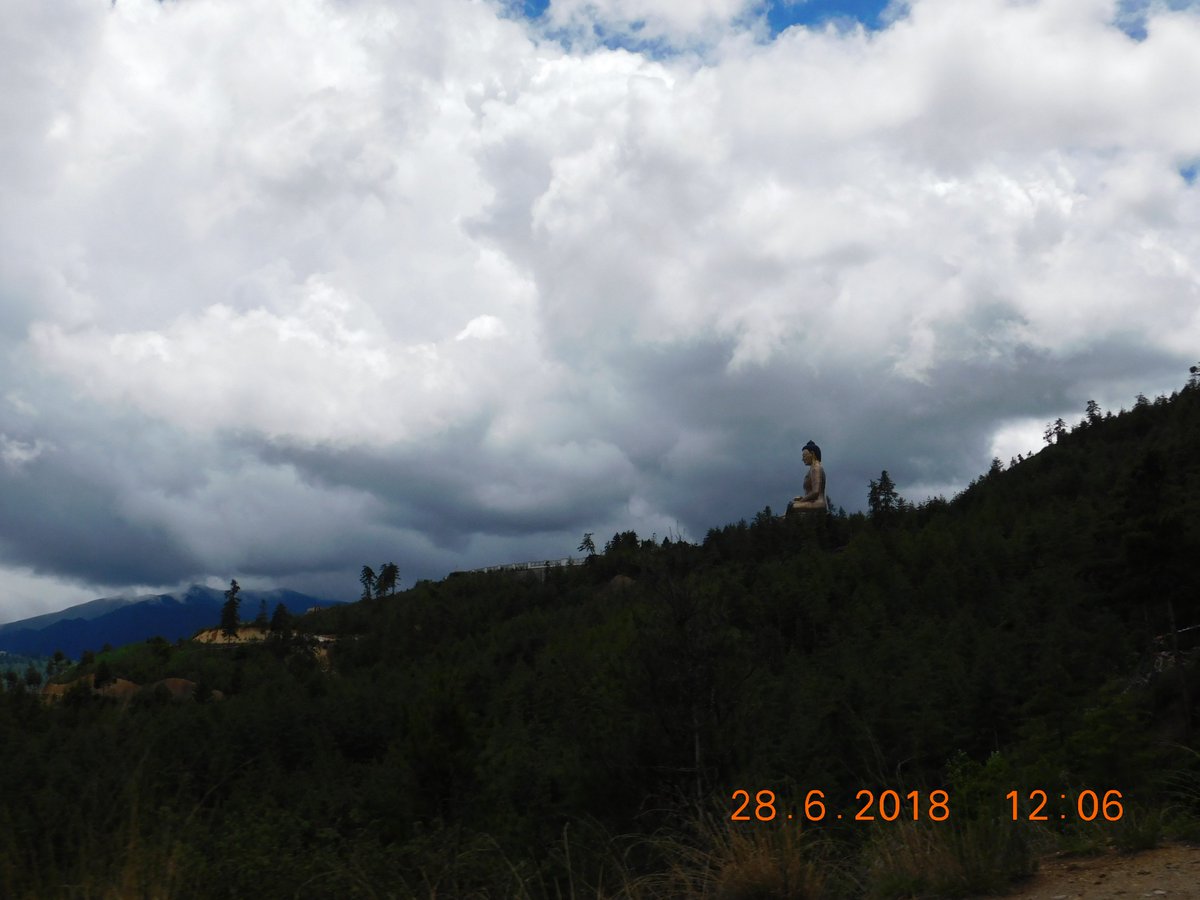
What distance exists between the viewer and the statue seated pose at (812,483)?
65.6 m

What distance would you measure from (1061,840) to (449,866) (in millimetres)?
4387

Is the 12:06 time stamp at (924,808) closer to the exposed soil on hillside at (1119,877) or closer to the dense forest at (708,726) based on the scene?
the dense forest at (708,726)

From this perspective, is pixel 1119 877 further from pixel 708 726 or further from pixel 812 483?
pixel 812 483

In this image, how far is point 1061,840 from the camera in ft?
24.8

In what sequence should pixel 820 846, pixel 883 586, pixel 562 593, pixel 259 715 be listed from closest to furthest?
1. pixel 820 846
2. pixel 259 715
3. pixel 883 586
4. pixel 562 593

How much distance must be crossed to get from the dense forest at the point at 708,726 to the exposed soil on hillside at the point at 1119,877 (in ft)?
0.57

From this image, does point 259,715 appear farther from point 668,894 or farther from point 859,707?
point 668,894

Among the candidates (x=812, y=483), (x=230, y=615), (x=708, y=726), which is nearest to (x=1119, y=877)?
(x=708, y=726)

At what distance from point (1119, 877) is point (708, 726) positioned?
558 inches

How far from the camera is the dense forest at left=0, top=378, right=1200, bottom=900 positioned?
6.67 meters

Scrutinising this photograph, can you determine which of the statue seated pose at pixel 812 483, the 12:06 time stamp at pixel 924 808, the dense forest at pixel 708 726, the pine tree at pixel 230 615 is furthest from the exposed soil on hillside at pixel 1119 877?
the pine tree at pixel 230 615

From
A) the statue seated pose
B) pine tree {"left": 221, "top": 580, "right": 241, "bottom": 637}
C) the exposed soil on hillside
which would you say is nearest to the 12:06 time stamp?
the exposed soil on hillside

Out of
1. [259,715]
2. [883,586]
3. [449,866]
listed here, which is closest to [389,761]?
[259,715]

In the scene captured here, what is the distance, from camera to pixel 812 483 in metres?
66.9
